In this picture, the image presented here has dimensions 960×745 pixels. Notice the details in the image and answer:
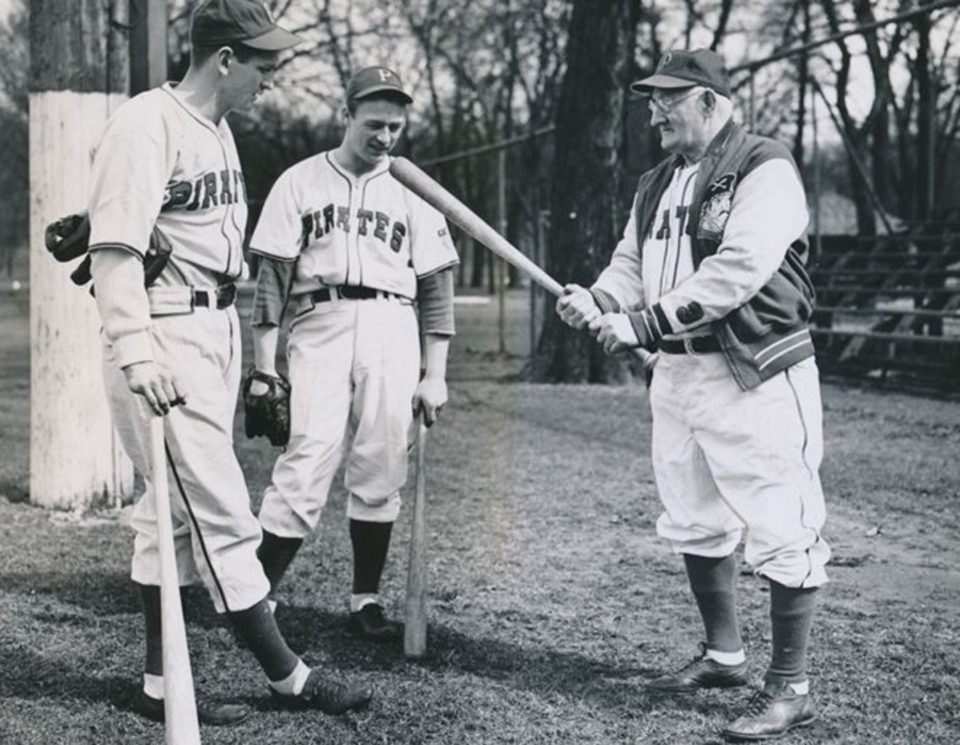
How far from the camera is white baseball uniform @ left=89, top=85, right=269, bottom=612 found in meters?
3.67

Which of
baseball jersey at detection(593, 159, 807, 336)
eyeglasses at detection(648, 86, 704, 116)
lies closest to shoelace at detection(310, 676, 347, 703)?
baseball jersey at detection(593, 159, 807, 336)

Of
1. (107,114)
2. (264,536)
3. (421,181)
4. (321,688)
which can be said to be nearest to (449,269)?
(421,181)

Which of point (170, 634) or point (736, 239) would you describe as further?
point (736, 239)

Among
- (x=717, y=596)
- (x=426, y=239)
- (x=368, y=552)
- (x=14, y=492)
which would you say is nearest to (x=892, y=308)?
(x=14, y=492)

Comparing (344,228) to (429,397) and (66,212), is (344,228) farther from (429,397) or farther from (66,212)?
(66,212)

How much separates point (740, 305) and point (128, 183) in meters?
1.87

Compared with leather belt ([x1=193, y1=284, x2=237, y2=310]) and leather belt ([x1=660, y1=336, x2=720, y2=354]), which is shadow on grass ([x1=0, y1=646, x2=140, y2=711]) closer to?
leather belt ([x1=193, y1=284, x2=237, y2=310])

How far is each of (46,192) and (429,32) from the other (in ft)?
90.2

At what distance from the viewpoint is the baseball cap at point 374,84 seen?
4613 mm

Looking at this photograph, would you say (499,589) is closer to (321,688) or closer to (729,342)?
(321,688)

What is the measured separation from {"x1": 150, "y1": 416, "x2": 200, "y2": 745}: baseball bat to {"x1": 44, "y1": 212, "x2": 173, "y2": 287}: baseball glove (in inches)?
19.2

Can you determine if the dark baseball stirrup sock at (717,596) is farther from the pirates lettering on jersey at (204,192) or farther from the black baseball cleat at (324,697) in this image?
the pirates lettering on jersey at (204,192)

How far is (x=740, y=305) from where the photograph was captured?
13.1 feet

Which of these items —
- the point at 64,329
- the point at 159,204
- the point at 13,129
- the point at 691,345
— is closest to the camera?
the point at 159,204
